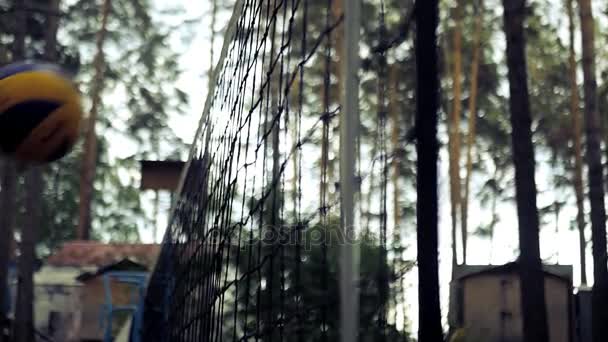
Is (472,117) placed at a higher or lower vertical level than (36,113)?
higher

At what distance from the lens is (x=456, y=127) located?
24.1 metres

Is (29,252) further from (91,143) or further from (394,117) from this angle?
(91,143)

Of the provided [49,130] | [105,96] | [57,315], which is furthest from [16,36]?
[105,96]

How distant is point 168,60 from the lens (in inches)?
1177

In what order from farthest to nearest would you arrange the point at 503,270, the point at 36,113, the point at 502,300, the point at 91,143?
the point at 91,143, the point at 503,270, the point at 502,300, the point at 36,113

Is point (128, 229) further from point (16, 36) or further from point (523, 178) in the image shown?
point (523, 178)

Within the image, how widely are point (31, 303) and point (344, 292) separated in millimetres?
13649

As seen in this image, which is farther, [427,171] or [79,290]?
[79,290]

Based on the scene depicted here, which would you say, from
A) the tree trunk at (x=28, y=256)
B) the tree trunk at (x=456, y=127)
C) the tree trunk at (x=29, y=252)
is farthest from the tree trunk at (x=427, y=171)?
A: the tree trunk at (x=456, y=127)

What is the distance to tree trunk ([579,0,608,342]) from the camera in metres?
13.6

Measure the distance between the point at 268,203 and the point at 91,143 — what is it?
71.2ft

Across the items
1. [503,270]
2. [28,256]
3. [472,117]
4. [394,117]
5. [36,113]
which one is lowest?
[503,270]

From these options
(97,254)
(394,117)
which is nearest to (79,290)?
(97,254)

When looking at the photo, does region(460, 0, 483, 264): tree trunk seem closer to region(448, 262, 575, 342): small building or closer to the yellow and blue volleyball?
region(448, 262, 575, 342): small building
